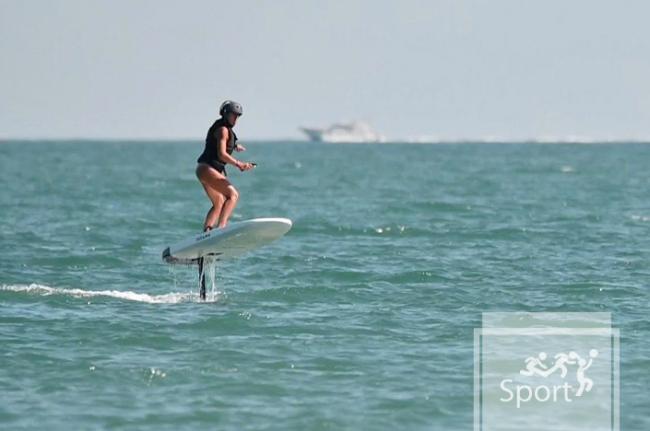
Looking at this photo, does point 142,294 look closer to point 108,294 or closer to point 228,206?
point 108,294

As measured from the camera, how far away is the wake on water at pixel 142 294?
2217 centimetres

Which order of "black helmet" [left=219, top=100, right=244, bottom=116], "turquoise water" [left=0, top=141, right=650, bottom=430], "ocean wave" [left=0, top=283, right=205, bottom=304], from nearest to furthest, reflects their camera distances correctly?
"turquoise water" [left=0, top=141, right=650, bottom=430] → "black helmet" [left=219, top=100, right=244, bottom=116] → "ocean wave" [left=0, top=283, right=205, bottom=304]

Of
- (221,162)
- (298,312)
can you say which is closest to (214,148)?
(221,162)

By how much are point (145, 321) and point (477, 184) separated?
1901 inches

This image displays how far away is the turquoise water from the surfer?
1.55 meters

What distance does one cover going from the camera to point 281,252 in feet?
99.9

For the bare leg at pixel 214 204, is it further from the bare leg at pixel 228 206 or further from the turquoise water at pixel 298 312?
the turquoise water at pixel 298 312

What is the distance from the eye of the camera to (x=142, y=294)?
23297 mm

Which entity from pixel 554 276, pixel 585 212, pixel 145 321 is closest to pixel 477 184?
pixel 585 212

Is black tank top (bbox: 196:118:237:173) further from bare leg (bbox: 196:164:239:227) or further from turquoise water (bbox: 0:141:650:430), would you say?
turquoise water (bbox: 0:141:650:430)

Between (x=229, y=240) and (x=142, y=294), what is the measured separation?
3.04 m

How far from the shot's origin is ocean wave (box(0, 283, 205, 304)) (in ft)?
73.5

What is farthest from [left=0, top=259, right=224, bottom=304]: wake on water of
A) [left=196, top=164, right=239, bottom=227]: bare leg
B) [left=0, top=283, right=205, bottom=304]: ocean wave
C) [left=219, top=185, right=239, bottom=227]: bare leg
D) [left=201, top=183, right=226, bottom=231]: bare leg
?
[left=196, top=164, right=239, bottom=227]: bare leg

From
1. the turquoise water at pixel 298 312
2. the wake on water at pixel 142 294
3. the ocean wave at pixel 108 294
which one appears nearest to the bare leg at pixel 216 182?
the wake on water at pixel 142 294
